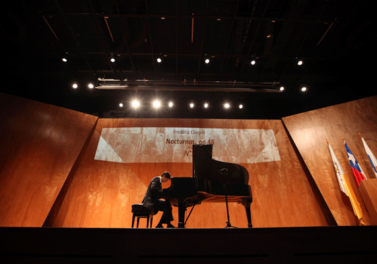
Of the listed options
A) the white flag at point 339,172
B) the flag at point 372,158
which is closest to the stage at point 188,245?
the white flag at point 339,172

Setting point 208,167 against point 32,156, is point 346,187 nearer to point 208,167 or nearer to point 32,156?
point 208,167

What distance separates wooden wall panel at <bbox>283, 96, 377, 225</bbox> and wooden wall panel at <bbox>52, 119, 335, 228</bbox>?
0.42 m

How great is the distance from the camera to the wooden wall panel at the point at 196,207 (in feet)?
15.6

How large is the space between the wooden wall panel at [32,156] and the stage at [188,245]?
3664 mm

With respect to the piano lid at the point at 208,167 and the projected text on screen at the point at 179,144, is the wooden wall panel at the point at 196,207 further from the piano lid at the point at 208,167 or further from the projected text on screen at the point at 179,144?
the piano lid at the point at 208,167

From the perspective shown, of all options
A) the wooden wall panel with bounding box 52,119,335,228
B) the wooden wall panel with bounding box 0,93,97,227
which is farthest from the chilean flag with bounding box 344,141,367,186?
the wooden wall panel with bounding box 0,93,97,227

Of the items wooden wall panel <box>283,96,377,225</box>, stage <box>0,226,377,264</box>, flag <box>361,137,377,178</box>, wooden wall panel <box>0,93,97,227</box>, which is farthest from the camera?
wooden wall panel <box>283,96,377,225</box>

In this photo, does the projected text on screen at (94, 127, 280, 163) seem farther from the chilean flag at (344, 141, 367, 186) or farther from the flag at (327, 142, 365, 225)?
the chilean flag at (344, 141, 367, 186)

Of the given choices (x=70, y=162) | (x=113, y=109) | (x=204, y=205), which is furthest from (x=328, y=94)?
(x=70, y=162)

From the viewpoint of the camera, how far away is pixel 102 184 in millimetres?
5109

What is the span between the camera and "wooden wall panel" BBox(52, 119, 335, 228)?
4742 mm

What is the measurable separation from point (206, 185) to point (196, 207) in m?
2.54

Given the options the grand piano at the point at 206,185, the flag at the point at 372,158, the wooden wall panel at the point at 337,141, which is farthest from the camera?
the wooden wall panel at the point at 337,141

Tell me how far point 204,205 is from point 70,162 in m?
3.91
